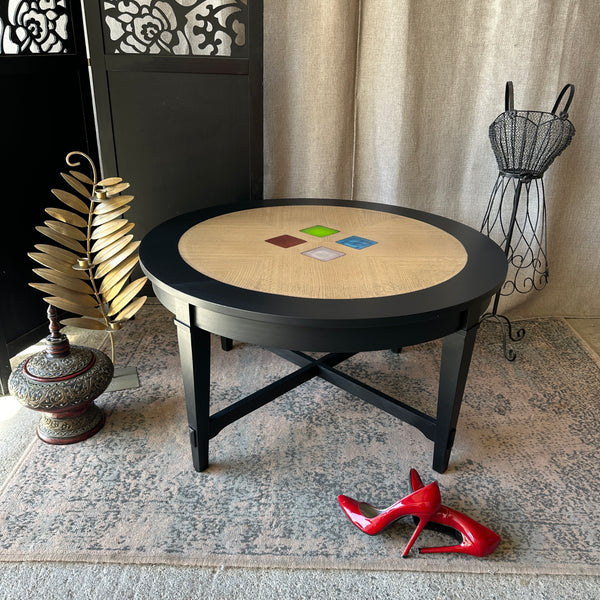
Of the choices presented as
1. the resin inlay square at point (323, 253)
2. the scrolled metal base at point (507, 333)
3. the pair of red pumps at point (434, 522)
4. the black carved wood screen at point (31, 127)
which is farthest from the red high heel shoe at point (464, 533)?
the black carved wood screen at point (31, 127)

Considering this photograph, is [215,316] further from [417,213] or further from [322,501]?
[417,213]

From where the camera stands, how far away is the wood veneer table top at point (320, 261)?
1.42 m

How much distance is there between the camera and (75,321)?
6.06 feet

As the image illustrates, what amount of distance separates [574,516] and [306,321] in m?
0.93

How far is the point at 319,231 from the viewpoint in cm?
183

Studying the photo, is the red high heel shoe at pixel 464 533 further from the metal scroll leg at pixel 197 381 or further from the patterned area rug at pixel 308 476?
the metal scroll leg at pixel 197 381

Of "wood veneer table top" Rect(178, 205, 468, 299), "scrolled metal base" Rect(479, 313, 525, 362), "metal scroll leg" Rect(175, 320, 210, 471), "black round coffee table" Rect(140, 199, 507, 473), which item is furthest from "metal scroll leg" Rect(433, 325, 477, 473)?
"scrolled metal base" Rect(479, 313, 525, 362)

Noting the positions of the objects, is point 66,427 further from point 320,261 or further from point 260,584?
point 320,261

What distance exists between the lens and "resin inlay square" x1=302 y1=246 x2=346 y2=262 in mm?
1602

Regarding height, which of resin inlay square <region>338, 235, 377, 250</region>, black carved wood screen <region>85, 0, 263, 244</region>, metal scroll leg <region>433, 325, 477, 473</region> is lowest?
metal scroll leg <region>433, 325, 477, 473</region>

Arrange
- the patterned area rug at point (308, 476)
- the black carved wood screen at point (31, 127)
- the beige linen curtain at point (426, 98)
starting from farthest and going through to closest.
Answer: the beige linen curtain at point (426, 98)
the black carved wood screen at point (31, 127)
the patterned area rug at point (308, 476)

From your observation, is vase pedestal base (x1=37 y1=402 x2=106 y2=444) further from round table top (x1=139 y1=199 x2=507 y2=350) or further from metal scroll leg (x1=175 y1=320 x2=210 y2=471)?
round table top (x1=139 y1=199 x2=507 y2=350)

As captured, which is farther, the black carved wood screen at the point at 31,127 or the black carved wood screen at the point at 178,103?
the black carved wood screen at the point at 178,103

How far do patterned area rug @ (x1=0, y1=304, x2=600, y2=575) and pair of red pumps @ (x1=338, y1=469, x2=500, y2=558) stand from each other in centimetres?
2
